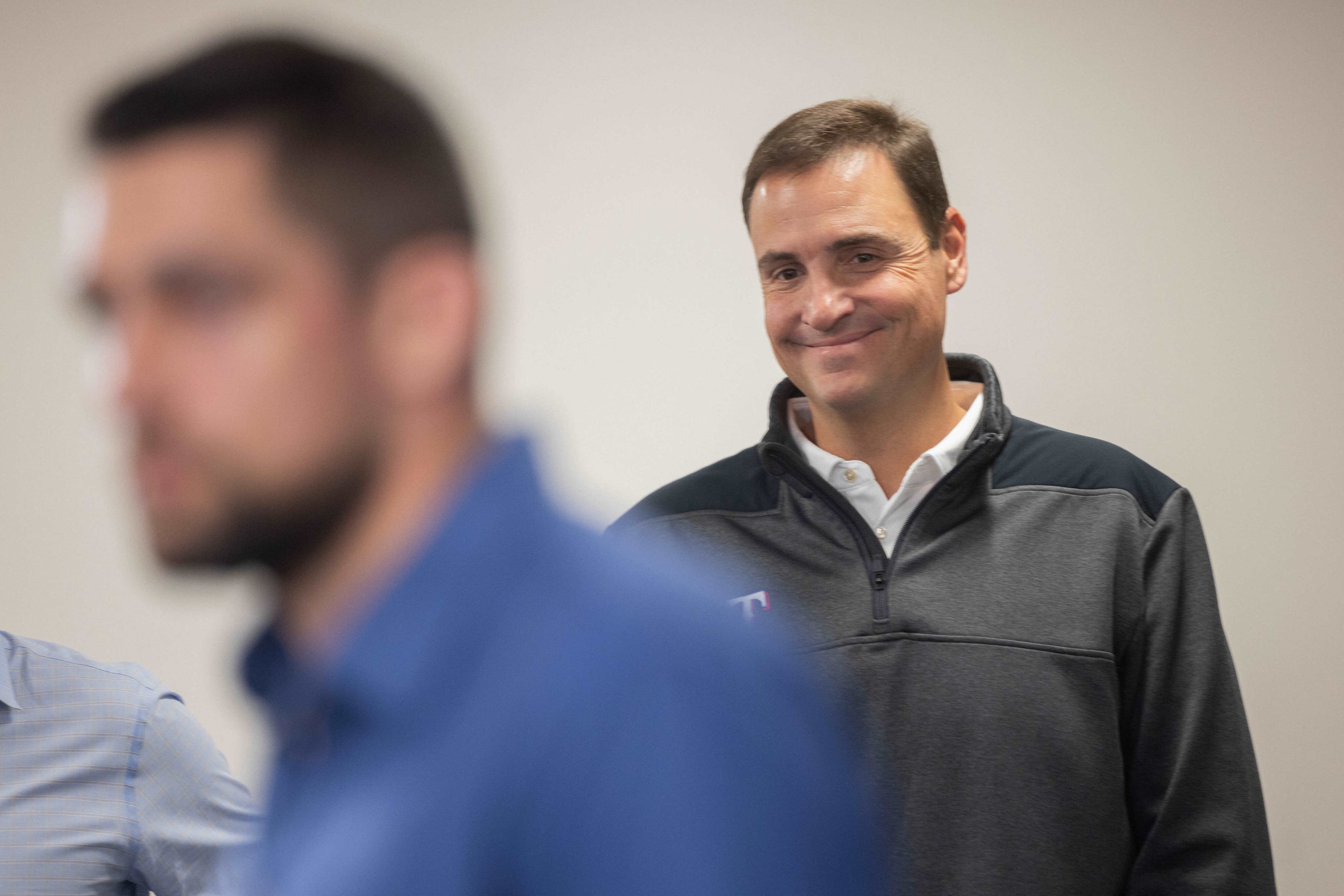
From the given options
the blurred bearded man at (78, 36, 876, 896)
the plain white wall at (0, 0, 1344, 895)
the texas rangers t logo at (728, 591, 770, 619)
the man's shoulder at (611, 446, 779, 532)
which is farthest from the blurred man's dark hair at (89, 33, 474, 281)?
the plain white wall at (0, 0, 1344, 895)

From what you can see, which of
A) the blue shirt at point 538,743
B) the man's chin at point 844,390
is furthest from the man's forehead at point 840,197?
the blue shirt at point 538,743

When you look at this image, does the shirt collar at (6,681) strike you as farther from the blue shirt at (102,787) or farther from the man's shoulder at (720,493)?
the man's shoulder at (720,493)

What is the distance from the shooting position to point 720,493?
1.24 metres

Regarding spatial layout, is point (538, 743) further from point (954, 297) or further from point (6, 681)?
point (954, 297)

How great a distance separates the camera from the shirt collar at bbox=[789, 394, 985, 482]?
45.1 inches

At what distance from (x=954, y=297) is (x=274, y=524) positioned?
1.52m

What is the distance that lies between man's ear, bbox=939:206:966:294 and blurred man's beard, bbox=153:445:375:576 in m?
0.97

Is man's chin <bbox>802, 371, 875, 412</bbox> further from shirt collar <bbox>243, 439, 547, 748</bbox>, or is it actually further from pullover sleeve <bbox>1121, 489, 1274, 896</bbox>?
shirt collar <bbox>243, 439, 547, 748</bbox>

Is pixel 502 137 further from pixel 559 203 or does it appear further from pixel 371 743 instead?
pixel 371 743

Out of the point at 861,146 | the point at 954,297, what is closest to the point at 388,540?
the point at 861,146

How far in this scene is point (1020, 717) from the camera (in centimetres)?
102

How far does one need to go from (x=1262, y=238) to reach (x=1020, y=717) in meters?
1.08

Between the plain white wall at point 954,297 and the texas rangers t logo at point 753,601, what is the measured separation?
1.80 feet

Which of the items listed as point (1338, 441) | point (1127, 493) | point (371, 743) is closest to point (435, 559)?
point (371, 743)
